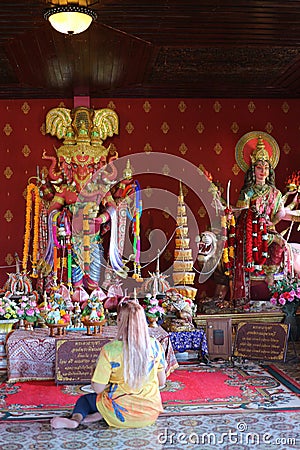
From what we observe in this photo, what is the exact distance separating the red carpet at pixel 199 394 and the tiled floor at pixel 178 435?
9.1 inches

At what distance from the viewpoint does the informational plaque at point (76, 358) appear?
586 cm

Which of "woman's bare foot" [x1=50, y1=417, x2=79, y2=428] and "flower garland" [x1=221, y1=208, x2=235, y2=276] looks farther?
"flower garland" [x1=221, y1=208, x2=235, y2=276]

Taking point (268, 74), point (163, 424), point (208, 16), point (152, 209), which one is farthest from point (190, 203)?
point (163, 424)

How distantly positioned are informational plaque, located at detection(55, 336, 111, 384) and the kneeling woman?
1473 millimetres

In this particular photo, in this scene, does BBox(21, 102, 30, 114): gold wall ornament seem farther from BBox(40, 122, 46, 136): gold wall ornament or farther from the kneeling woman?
the kneeling woman

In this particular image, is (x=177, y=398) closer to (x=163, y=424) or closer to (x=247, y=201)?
(x=163, y=424)

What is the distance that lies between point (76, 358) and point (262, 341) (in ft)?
6.61

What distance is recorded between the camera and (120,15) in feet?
20.0

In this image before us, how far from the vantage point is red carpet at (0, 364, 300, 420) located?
5035mm

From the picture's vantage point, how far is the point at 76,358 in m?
5.89

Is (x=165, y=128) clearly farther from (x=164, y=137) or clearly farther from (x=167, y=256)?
(x=167, y=256)

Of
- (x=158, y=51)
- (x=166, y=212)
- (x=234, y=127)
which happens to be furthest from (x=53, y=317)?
(x=234, y=127)

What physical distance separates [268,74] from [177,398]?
15.5 ft

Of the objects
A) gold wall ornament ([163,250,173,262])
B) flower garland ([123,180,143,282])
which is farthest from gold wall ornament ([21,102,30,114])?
gold wall ornament ([163,250,173,262])
